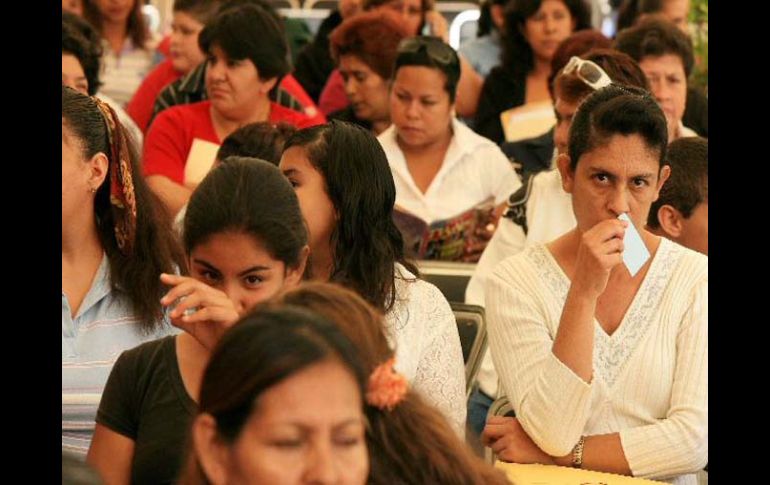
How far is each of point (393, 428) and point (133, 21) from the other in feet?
16.1

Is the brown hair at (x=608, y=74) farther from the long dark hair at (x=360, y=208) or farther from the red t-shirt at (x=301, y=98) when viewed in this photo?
the red t-shirt at (x=301, y=98)

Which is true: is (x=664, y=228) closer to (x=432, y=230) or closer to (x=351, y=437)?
(x=432, y=230)

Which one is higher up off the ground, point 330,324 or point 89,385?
point 330,324

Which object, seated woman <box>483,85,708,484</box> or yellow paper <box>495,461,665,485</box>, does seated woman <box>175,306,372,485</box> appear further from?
seated woman <box>483,85,708,484</box>

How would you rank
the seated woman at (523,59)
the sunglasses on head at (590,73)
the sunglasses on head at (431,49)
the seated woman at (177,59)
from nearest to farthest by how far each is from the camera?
the sunglasses on head at (590,73) < the sunglasses on head at (431,49) < the seated woman at (523,59) < the seated woman at (177,59)

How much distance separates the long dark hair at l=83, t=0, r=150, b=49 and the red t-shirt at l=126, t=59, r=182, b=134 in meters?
0.66

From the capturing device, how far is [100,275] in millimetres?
2900

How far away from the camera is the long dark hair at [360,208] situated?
2898 mm

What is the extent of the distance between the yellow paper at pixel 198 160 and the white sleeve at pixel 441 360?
1.81 meters

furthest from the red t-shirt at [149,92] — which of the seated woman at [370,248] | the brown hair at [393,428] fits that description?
the brown hair at [393,428]

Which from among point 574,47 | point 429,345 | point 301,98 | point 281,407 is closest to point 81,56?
point 301,98
